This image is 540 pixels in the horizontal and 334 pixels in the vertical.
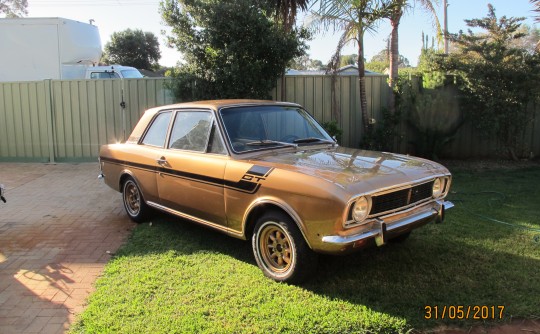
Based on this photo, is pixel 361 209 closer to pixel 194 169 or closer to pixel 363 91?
pixel 194 169

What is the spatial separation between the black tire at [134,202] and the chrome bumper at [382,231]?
3130 mm

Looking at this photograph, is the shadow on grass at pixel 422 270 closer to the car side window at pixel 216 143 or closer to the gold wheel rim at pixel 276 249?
the gold wheel rim at pixel 276 249

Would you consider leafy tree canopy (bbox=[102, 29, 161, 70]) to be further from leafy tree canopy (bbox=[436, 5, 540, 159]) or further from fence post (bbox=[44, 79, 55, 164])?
leafy tree canopy (bbox=[436, 5, 540, 159])

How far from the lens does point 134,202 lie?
239 inches

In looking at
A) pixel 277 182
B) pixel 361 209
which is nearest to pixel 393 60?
pixel 277 182

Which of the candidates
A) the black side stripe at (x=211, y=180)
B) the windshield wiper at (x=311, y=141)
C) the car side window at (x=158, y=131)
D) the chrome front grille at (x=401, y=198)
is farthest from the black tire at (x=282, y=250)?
the car side window at (x=158, y=131)

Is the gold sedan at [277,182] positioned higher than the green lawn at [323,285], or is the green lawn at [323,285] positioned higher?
the gold sedan at [277,182]

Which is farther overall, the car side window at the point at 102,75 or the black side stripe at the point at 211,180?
the car side window at the point at 102,75

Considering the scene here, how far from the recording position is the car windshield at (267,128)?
4.60 meters

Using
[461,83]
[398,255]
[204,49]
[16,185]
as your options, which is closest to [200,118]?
[398,255]

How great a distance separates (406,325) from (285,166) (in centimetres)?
161

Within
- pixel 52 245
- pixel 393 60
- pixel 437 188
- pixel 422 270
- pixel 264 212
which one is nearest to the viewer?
pixel 264 212

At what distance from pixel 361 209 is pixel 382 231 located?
0.82ft
